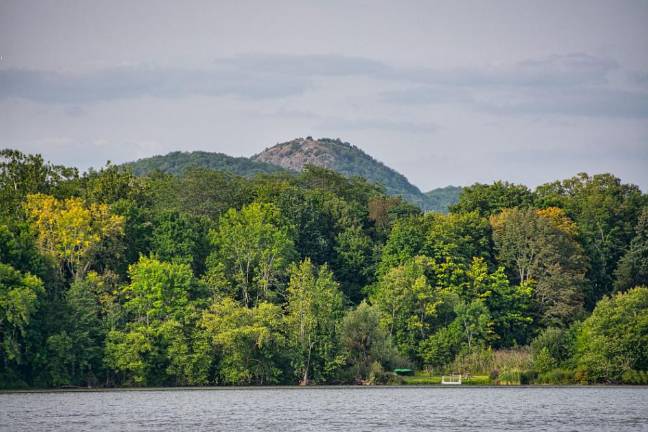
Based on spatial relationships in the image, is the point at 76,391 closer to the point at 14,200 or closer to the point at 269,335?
the point at 269,335

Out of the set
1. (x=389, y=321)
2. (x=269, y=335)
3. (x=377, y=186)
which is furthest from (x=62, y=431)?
(x=377, y=186)

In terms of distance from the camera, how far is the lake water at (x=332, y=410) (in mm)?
54781

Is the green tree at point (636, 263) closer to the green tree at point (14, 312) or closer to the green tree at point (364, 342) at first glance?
the green tree at point (364, 342)

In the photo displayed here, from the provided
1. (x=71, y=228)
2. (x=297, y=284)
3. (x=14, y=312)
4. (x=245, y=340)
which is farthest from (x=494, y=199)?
(x=14, y=312)

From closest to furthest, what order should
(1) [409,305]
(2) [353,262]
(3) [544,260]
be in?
(1) [409,305], (3) [544,260], (2) [353,262]

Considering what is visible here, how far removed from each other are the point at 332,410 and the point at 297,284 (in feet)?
89.5

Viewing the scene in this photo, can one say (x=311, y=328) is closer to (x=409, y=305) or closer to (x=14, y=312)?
(x=409, y=305)

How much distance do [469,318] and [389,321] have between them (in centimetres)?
703

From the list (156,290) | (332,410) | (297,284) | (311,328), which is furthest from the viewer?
(297,284)

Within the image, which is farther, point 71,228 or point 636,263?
point 636,263

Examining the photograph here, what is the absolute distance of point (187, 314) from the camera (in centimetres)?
8856

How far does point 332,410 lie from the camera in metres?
64.2

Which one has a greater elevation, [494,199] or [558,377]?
[494,199]

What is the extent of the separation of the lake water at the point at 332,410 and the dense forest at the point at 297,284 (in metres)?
4.54
